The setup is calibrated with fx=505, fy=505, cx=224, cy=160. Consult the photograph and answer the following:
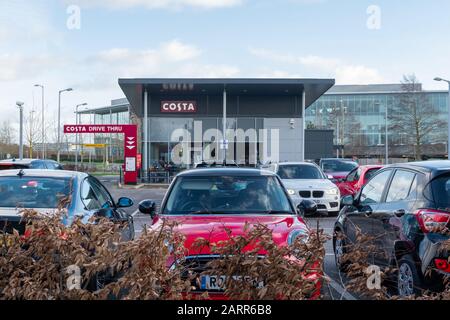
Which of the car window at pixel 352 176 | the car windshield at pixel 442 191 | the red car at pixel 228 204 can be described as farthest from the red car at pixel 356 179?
the car windshield at pixel 442 191

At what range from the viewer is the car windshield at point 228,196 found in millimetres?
5738

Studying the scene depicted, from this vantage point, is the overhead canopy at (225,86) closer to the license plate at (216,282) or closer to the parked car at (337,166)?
the parked car at (337,166)

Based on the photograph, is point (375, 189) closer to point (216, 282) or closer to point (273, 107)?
point (216, 282)

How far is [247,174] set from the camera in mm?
6371

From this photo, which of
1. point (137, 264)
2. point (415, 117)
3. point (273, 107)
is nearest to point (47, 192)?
point (137, 264)

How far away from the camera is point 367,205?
6.79 metres

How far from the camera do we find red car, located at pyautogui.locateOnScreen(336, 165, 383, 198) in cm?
1516

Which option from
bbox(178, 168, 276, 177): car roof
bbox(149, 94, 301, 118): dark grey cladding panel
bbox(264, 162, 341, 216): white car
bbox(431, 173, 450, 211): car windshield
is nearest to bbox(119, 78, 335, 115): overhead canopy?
bbox(149, 94, 301, 118): dark grey cladding panel

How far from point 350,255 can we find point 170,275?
127cm

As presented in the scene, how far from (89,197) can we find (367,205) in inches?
144

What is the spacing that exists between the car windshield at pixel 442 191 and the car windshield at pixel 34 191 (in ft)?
13.0
